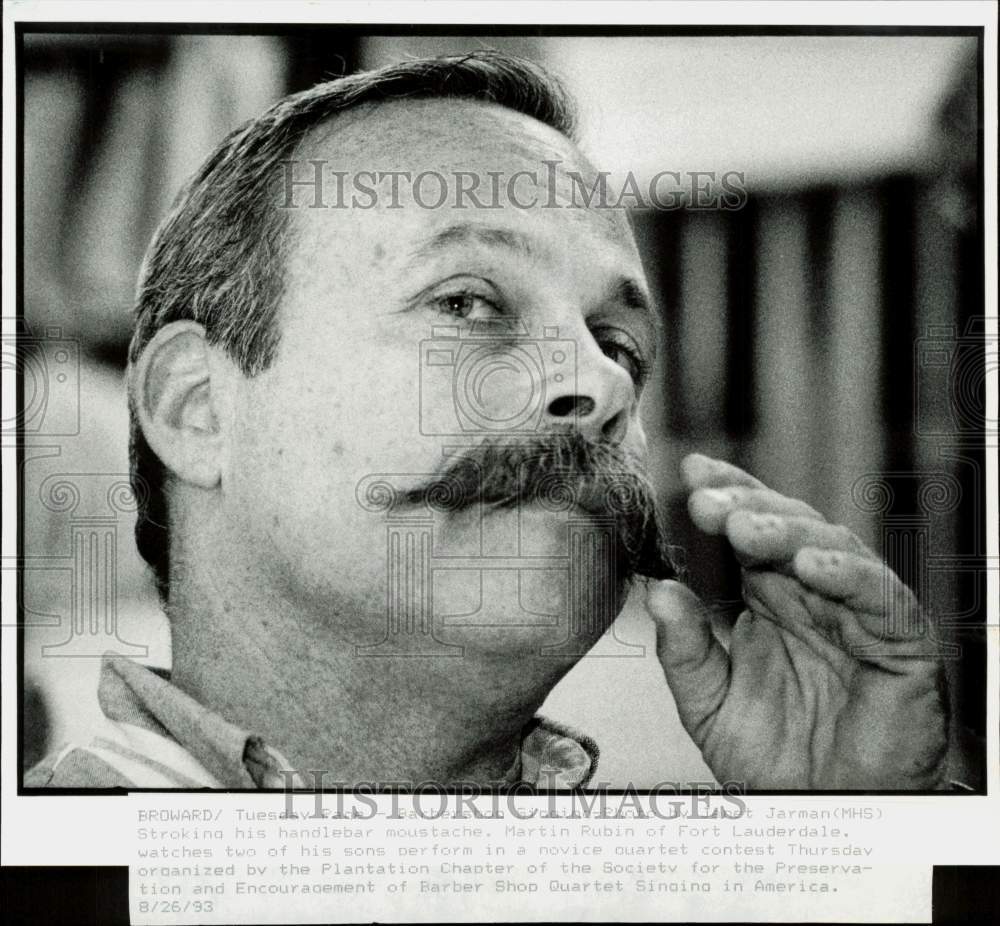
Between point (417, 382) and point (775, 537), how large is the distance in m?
→ 0.86

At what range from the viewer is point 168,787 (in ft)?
7.52

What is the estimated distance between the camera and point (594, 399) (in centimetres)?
229

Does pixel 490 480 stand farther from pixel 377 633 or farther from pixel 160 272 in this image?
pixel 160 272

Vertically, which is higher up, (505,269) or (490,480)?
(505,269)

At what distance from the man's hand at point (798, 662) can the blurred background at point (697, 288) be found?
5 centimetres

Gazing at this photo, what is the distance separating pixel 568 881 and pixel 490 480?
0.92 m

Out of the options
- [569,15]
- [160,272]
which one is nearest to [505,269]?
[569,15]

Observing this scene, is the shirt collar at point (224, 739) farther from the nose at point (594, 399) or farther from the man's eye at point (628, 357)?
the man's eye at point (628, 357)

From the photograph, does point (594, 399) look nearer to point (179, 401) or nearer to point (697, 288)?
point (697, 288)

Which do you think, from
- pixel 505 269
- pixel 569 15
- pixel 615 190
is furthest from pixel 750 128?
pixel 505 269

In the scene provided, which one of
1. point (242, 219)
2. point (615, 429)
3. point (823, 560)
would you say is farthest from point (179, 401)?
point (823, 560)

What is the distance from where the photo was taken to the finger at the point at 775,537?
7.52ft

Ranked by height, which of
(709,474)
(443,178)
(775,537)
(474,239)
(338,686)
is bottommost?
(338,686)

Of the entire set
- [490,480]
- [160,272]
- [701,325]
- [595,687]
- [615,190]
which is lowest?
[595,687]
